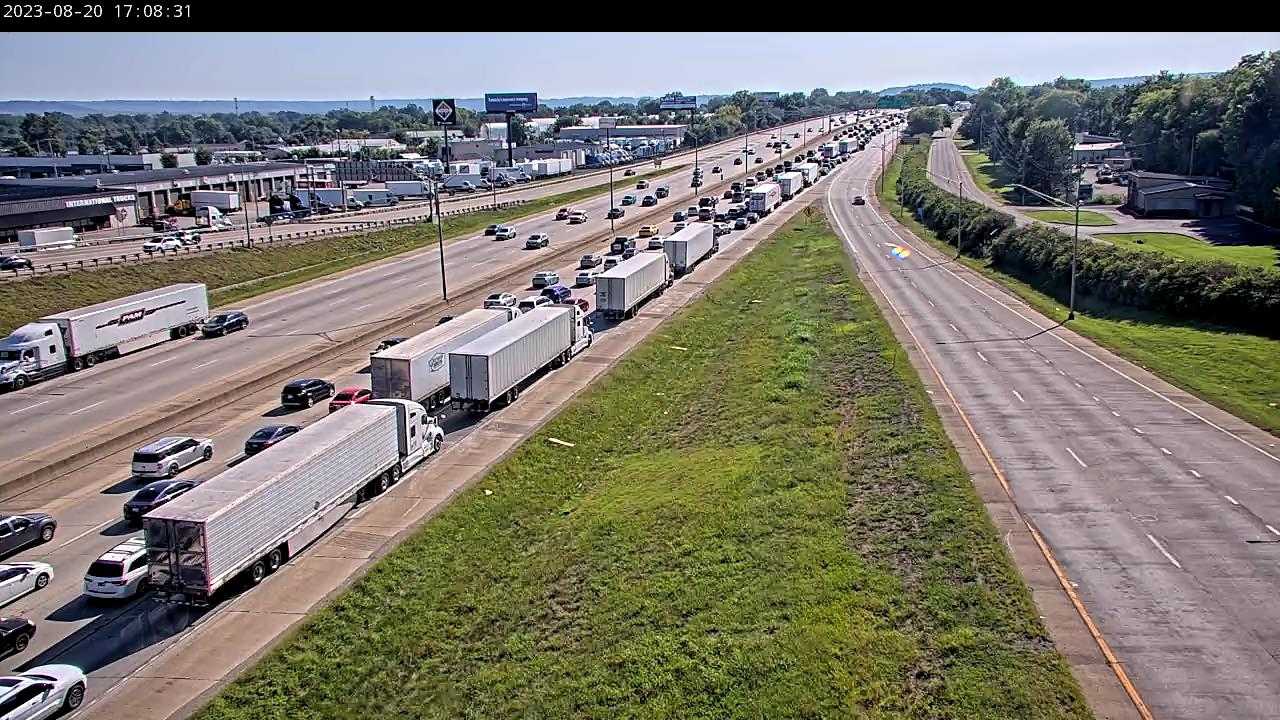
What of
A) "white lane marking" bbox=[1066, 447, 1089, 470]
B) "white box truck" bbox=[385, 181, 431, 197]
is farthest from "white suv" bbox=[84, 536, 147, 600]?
"white box truck" bbox=[385, 181, 431, 197]

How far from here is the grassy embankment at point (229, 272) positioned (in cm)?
6269

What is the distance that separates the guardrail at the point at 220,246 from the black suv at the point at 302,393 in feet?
113

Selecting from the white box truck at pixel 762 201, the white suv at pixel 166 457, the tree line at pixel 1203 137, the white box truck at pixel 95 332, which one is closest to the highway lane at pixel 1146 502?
the white suv at pixel 166 457

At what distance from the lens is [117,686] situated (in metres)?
21.2

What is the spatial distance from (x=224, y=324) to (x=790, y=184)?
303ft

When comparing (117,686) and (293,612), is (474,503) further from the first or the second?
(117,686)

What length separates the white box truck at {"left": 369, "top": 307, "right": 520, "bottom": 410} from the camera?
38562 mm

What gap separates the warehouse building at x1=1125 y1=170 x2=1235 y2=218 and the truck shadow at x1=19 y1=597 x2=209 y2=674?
315ft

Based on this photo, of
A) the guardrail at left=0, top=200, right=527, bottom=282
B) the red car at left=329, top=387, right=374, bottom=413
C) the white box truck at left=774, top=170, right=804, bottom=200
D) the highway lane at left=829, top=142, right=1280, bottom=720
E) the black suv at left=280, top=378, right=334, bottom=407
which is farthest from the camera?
the white box truck at left=774, top=170, right=804, bottom=200

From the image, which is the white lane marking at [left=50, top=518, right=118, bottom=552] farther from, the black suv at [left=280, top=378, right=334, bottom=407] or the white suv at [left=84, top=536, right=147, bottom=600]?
the black suv at [left=280, top=378, right=334, bottom=407]

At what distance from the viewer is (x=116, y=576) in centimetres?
2472

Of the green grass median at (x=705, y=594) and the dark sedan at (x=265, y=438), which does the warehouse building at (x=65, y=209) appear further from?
the green grass median at (x=705, y=594)

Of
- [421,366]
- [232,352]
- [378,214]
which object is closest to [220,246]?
[378,214]

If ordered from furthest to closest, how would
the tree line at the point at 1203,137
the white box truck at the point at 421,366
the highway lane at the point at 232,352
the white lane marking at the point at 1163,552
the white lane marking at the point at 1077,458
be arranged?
1. the tree line at the point at 1203,137
2. the highway lane at the point at 232,352
3. the white box truck at the point at 421,366
4. the white lane marking at the point at 1077,458
5. the white lane marking at the point at 1163,552
